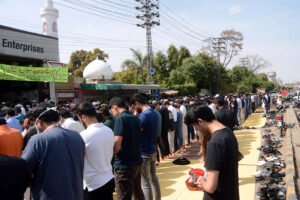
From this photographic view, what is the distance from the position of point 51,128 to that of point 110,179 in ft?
3.34

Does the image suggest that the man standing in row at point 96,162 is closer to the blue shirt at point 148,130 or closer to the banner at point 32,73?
the blue shirt at point 148,130

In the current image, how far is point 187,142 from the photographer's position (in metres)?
10.1

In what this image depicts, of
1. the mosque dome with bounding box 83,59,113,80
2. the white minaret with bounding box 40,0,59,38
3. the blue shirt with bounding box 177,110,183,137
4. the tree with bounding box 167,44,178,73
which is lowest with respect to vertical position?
the blue shirt with bounding box 177,110,183,137

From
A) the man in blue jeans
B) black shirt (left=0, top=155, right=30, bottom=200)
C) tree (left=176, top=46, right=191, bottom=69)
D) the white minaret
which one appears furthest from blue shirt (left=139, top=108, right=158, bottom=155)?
tree (left=176, top=46, right=191, bottom=69)

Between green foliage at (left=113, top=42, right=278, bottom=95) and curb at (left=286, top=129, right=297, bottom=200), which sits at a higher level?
green foliage at (left=113, top=42, right=278, bottom=95)

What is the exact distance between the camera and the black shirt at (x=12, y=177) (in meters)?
1.79

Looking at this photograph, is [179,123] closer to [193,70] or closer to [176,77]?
[176,77]

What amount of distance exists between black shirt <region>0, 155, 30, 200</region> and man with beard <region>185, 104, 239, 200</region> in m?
1.50

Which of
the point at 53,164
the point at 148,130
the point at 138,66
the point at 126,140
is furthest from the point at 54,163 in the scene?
the point at 138,66

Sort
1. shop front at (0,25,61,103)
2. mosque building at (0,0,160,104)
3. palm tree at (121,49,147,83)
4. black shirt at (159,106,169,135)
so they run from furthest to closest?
palm tree at (121,49,147,83) → shop front at (0,25,61,103) → mosque building at (0,0,160,104) → black shirt at (159,106,169,135)

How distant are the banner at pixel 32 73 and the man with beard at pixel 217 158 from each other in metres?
11.7

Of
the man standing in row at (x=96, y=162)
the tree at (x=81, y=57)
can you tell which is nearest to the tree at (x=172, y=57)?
the tree at (x=81, y=57)

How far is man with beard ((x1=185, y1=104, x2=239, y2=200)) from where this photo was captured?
212 centimetres

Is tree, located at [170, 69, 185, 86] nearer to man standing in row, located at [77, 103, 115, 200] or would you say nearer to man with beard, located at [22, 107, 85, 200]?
man standing in row, located at [77, 103, 115, 200]
